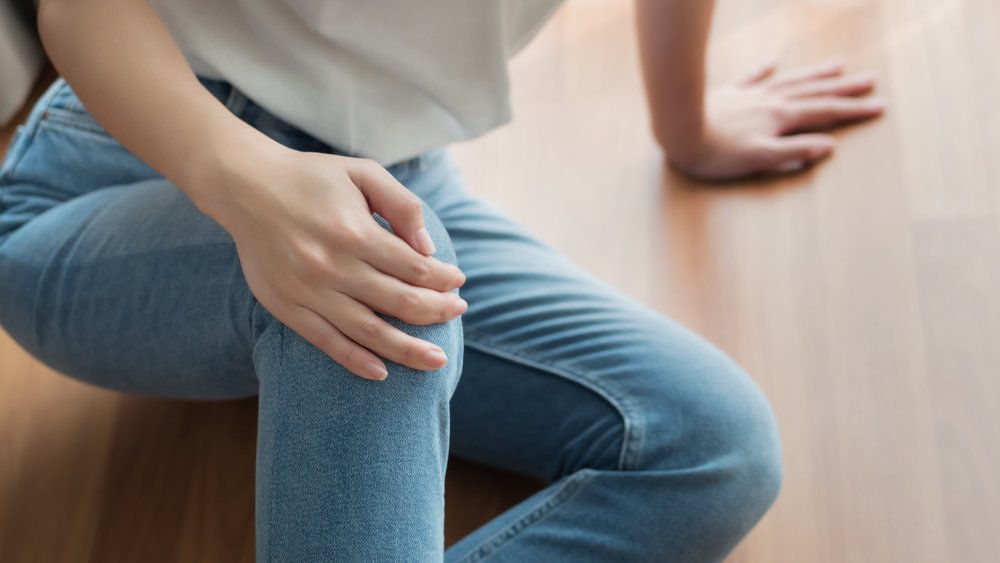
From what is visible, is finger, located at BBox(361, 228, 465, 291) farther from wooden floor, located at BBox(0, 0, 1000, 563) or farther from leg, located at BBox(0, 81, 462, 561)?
wooden floor, located at BBox(0, 0, 1000, 563)

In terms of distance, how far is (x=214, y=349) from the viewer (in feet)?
2.60

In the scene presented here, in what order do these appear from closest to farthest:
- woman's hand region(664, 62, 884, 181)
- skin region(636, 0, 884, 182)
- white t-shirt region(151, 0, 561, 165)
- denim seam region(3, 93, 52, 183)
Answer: white t-shirt region(151, 0, 561, 165) → denim seam region(3, 93, 52, 183) → skin region(636, 0, 884, 182) → woman's hand region(664, 62, 884, 181)

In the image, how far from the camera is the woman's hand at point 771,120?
1.17m

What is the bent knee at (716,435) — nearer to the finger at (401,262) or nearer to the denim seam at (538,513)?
the denim seam at (538,513)

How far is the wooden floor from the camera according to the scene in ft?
3.26

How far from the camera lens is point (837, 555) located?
953 millimetres

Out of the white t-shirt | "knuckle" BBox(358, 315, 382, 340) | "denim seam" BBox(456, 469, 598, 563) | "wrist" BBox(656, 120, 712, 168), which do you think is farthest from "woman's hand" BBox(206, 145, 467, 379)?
"wrist" BBox(656, 120, 712, 168)

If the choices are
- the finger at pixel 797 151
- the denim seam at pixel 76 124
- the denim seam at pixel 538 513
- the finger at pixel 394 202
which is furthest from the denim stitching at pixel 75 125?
the finger at pixel 797 151

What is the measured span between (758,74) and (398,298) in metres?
0.73

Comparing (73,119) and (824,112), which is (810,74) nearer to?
(824,112)

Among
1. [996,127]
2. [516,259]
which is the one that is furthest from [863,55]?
[516,259]

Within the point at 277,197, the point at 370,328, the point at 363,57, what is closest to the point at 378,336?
the point at 370,328

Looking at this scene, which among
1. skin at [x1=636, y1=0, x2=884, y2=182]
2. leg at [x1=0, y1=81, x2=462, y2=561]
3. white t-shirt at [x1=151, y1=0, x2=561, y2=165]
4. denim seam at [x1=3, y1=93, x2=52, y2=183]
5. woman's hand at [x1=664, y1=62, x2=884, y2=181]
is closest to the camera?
leg at [x1=0, y1=81, x2=462, y2=561]

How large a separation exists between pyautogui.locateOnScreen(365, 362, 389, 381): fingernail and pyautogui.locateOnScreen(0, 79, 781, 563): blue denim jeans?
0.04 ft
